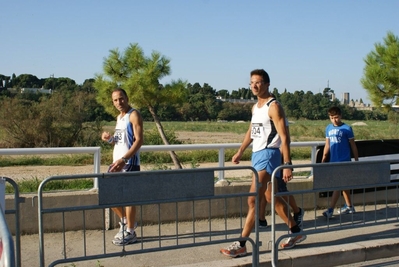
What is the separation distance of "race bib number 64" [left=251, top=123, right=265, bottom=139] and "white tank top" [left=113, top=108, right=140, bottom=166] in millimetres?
1382

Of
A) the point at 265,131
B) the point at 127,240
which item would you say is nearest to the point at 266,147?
the point at 265,131

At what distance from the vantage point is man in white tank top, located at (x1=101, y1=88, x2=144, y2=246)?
5.85 meters

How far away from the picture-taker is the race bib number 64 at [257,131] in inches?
228

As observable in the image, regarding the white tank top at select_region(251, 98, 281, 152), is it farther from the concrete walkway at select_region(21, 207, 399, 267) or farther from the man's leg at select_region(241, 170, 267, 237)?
the concrete walkway at select_region(21, 207, 399, 267)

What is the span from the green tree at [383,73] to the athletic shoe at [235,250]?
11700mm

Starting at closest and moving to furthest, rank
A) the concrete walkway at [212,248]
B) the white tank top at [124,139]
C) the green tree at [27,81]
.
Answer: the concrete walkway at [212,248]
the white tank top at [124,139]
the green tree at [27,81]

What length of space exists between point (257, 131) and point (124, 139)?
1.57m

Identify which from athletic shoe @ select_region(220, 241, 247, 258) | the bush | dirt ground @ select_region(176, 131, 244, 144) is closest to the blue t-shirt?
athletic shoe @ select_region(220, 241, 247, 258)

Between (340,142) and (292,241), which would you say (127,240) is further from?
(340,142)

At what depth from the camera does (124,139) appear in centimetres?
603

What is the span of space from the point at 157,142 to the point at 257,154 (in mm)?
17608

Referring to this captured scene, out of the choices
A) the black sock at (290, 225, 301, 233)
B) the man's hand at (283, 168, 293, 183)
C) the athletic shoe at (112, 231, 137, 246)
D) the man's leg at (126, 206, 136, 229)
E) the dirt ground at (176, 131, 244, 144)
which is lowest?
the dirt ground at (176, 131, 244, 144)

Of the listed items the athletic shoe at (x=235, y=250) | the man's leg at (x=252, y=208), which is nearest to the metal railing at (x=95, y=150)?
the man's leg at (x=252, y=208)

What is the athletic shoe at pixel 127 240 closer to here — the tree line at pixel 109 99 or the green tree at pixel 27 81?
the tree line at pixel 109 99
